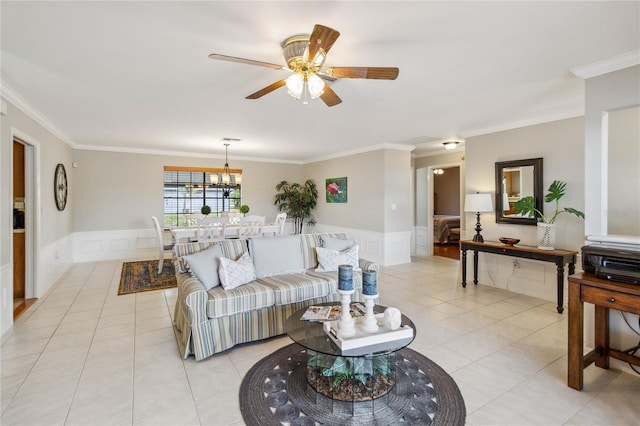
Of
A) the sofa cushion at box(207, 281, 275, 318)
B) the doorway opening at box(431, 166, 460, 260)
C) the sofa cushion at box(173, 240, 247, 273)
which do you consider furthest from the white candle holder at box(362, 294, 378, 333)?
the doorway opening at box(431, 166, 460, 260)

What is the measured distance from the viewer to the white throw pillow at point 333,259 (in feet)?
11.4

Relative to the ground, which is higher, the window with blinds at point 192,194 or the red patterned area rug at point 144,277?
the window with blinds at point 192,194

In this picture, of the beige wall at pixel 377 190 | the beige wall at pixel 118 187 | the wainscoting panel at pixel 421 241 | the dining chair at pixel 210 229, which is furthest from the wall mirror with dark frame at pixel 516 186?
the beige wall at pixel 118 187

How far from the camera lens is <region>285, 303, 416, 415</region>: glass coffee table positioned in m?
1.90

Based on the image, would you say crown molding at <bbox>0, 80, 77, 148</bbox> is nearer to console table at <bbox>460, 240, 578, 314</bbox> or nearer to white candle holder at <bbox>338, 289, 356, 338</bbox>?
white candle holder at <bbox>338, 289, 356, 338</bbox>

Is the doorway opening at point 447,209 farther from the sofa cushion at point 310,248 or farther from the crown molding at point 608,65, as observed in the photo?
the crown molding at point 608,65

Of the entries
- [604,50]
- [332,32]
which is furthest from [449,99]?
[332,32]

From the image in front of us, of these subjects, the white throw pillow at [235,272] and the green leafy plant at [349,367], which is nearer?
the green leafy plant at [349,367]

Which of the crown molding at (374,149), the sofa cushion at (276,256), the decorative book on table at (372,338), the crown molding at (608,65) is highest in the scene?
the crown molding at (374,149)

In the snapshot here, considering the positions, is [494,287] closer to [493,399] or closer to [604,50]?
[493,399]

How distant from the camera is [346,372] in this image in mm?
2076

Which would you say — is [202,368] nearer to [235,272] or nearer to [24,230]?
Answer: [235,272]

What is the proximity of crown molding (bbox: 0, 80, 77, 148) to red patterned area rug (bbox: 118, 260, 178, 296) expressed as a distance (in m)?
2.49

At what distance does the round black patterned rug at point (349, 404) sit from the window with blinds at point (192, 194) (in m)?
5.39
